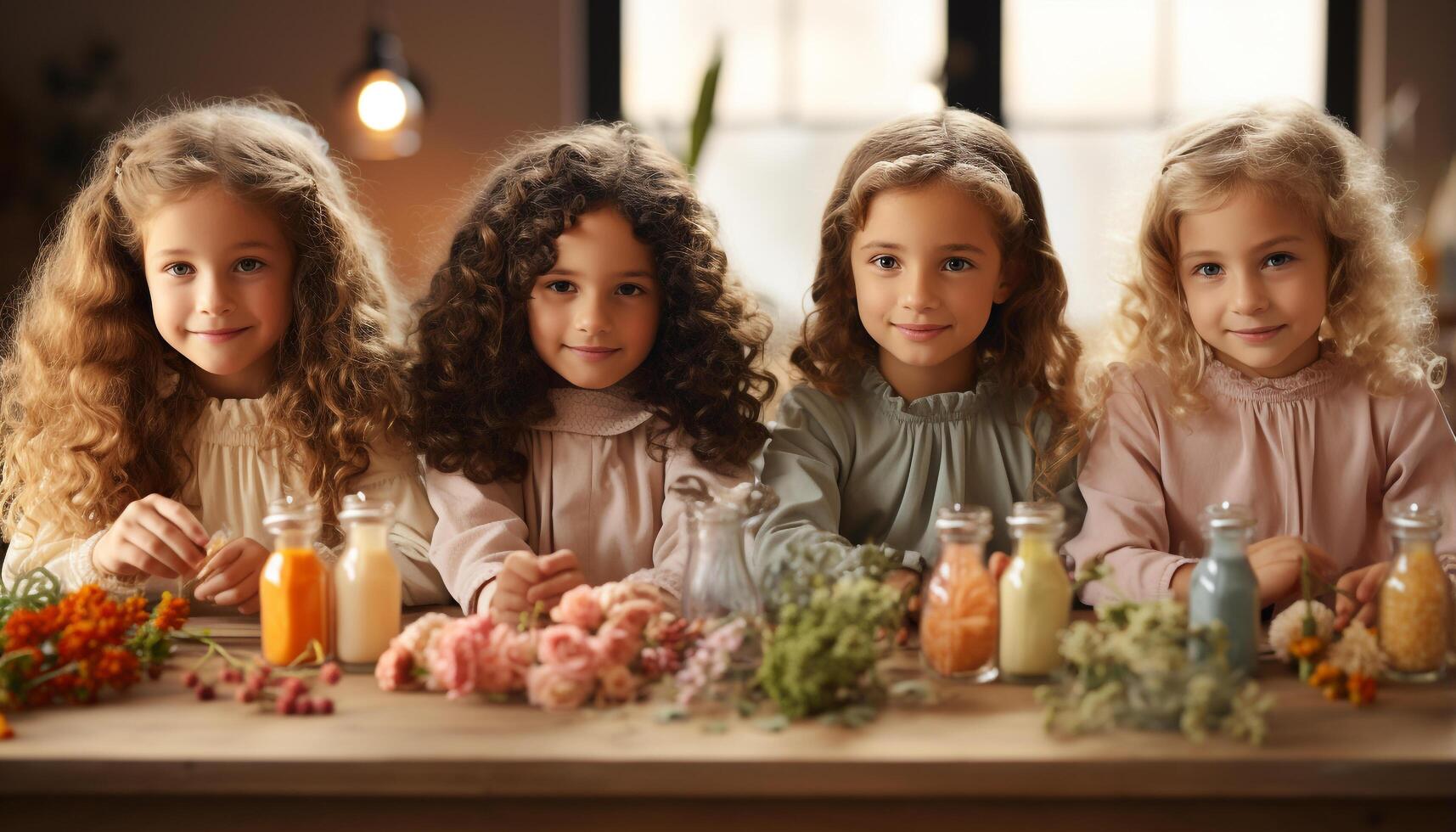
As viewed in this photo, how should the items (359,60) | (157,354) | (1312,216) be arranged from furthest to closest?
(359,60) → (157,354) → (1312,216)

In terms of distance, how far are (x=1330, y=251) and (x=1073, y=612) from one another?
1.80ft

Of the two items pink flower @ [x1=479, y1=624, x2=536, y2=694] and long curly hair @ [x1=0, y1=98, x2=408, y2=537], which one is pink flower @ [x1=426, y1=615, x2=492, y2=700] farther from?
long curly hair @ [x1=0, y1=98, x2=408, y2=537]

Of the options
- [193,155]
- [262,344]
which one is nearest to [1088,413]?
[262,344]

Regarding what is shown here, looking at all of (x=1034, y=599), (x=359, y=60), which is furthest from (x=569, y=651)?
(x=359, y=60)

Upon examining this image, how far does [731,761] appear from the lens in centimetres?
87

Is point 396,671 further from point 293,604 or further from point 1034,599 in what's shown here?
point 1034,599

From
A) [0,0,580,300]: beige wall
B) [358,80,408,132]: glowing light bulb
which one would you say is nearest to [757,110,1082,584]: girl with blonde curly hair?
[358,80,408,132]: glowing light bulb

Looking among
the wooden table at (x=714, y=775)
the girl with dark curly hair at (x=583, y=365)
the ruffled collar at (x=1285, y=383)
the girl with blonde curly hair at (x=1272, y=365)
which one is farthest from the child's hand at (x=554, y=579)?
the ruffled collar at (x=1285, y=383)

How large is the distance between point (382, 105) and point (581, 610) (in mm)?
2904

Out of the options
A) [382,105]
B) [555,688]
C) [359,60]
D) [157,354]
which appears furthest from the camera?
[359,60]

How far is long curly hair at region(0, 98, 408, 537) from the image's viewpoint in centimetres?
142

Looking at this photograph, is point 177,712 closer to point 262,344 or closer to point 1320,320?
point 262,344

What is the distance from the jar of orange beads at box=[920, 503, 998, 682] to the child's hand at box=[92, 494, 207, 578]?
0.75 m

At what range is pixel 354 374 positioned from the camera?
1.49 meters
